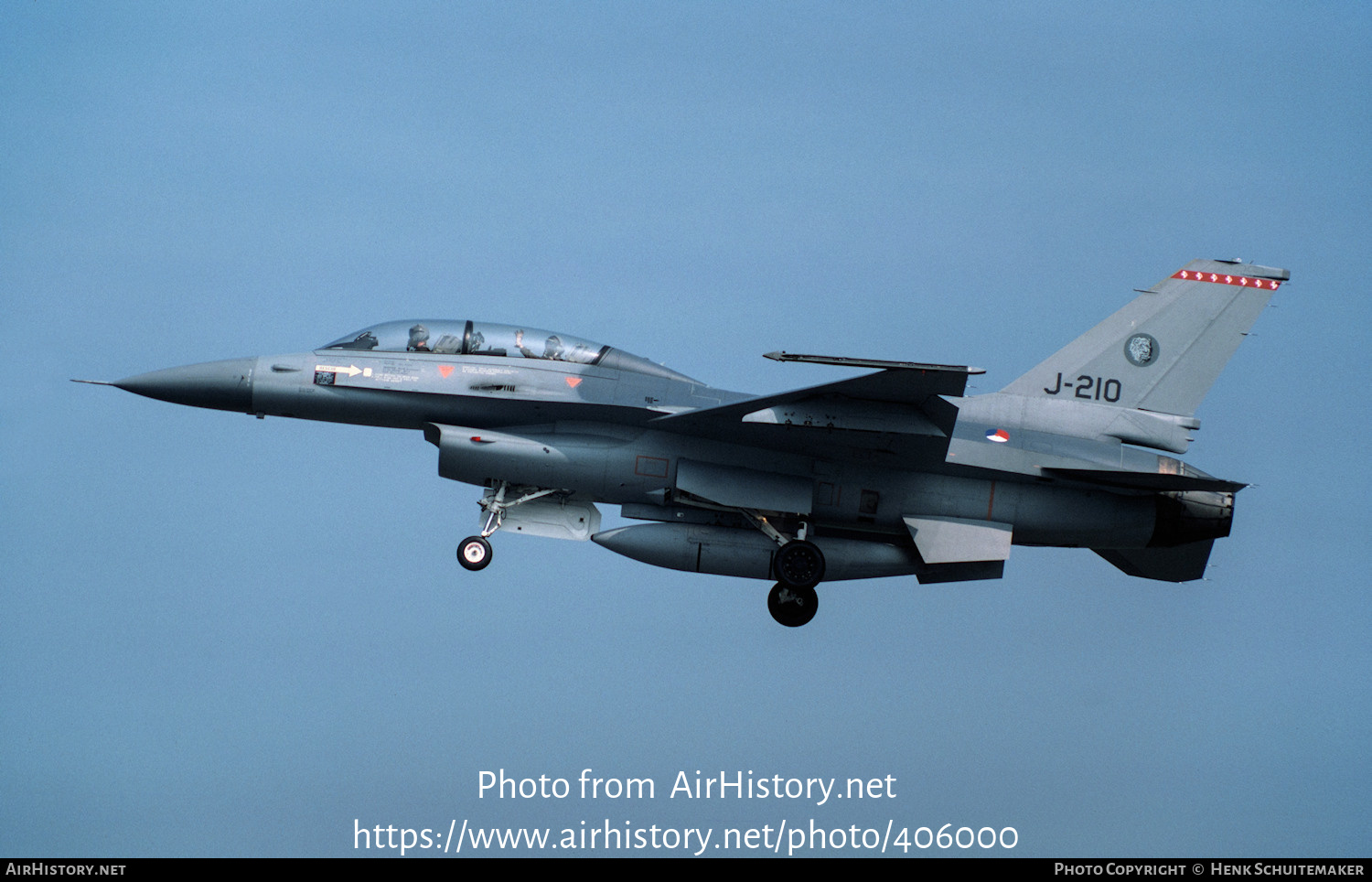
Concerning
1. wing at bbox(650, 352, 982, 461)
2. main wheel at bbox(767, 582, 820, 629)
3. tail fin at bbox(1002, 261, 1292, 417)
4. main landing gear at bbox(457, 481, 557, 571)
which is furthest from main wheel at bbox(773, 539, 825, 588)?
tail fin at bbox(1002, 261, 1292, 417)

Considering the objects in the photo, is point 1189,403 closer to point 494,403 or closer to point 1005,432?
point 1005,432

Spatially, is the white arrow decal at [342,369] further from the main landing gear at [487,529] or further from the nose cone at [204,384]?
the main landing gear at [487,529]

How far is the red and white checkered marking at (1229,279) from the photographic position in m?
18.0

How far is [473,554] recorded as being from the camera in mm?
16312

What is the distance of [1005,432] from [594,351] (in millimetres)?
→ 4961

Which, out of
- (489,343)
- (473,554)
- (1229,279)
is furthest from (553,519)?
(1229,279)

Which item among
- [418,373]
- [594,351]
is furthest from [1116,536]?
[418,373]

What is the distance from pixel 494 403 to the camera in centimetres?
1642

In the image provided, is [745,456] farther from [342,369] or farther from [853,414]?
[342,369]

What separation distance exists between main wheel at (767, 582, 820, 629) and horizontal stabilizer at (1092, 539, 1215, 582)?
3.74 m

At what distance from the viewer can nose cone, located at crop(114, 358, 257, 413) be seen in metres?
16.7

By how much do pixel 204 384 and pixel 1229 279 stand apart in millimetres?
12637

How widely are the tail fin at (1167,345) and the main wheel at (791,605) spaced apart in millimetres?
3584

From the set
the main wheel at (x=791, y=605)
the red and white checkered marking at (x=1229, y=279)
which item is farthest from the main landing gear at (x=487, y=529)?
the red and white checkered marking at (x=1229, y=279)
